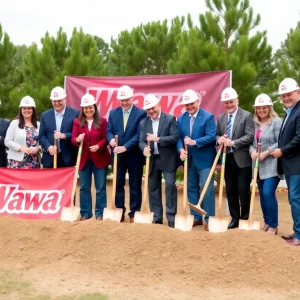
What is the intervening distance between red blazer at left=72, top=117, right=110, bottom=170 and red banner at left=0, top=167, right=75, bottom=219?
323mm

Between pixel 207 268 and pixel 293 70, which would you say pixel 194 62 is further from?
pixel 207 268

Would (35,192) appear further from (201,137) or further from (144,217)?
(201,137)

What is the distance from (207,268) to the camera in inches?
213

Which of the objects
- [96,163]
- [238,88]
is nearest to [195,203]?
[96,163]

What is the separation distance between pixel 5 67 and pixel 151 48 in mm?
4221

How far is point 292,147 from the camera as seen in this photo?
609 cm

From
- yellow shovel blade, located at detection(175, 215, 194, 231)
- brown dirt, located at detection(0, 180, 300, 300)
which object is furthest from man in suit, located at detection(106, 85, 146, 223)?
brown dirt, located at detection(0, 180, 300, 300)

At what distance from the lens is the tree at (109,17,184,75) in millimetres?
15547

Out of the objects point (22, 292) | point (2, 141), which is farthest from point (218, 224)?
point (2, 141)

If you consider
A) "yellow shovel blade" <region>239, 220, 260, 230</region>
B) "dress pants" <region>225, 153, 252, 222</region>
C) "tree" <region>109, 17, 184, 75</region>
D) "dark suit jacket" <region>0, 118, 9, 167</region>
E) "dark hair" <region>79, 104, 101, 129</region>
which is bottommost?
"yellow shovel blade" <region>239, 220, 260, 230</region>

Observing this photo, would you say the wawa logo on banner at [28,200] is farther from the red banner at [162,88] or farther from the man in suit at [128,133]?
the red banner at [162,88]

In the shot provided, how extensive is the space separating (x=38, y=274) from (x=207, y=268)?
5.55ft

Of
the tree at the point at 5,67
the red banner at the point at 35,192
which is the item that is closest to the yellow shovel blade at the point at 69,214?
the red banner at the point at 35,192

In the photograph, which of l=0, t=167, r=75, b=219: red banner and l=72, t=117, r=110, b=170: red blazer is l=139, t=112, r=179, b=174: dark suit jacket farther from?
l=0, t=167, r=75, b=219: red banner
